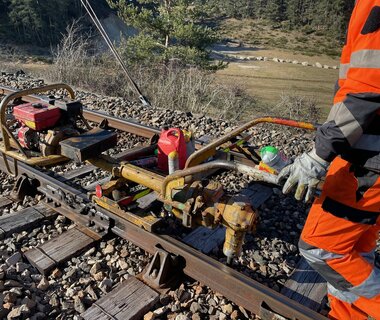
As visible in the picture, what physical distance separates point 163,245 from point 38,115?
1897 millimetres

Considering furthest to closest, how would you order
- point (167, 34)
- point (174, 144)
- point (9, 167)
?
point (167, 34), point (9, 167), point (174, 144)

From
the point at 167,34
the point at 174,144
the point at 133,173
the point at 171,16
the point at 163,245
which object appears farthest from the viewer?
the point at 167,34

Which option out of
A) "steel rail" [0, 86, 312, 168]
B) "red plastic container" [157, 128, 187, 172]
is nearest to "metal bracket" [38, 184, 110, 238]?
"red plastic container" [157, 128, 187, 172]

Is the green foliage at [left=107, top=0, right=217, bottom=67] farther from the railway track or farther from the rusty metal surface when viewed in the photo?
the rusty metal surface

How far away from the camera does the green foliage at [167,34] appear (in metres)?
16.7

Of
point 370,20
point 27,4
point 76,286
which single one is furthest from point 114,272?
point 27,4

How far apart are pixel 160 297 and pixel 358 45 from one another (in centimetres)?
226

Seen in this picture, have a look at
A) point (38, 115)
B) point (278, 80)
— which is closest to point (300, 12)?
point (278, 80)

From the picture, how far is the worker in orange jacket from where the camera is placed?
191 cm

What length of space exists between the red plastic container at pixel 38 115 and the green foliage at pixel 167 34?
42.5 feet

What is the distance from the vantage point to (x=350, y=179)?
2.20 meters

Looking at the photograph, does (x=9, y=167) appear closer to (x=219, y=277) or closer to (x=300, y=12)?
(x=219, y=277)

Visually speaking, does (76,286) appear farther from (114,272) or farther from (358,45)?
(358,45)

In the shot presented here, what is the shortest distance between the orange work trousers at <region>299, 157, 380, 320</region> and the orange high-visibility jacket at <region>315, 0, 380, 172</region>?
5.9 inches
